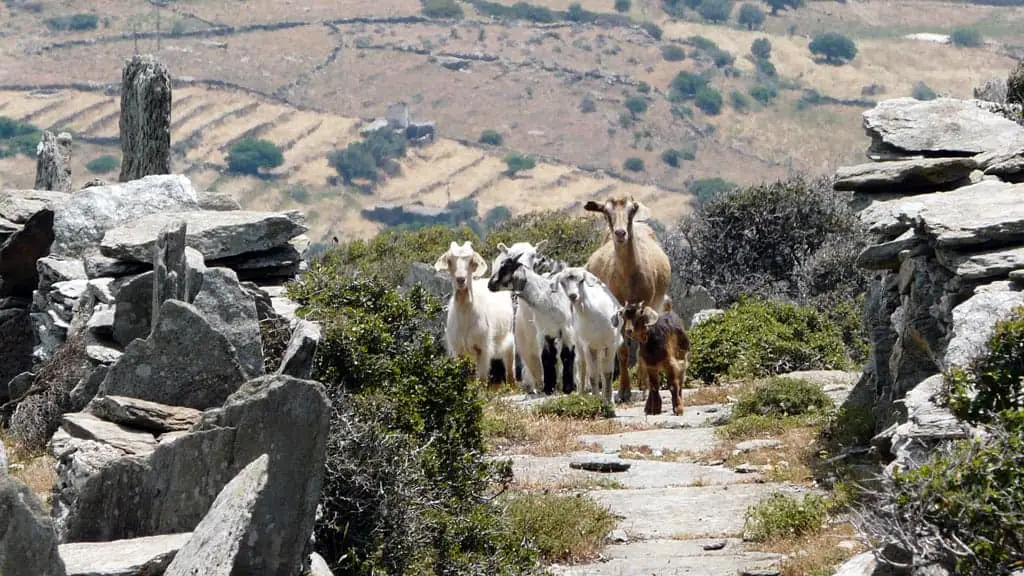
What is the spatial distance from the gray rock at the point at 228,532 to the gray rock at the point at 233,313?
2.54 meters

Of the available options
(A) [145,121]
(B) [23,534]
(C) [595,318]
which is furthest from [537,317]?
(B) [23,534]

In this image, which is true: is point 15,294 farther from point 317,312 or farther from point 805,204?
point 805,204

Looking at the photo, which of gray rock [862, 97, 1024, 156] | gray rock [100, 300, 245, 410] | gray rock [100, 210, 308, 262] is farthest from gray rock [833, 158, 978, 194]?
gray rock [100, 300, 245, 410]

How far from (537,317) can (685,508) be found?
26.3 ft

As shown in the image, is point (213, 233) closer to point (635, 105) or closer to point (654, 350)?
point (654, 350)

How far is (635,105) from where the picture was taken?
19225 cm

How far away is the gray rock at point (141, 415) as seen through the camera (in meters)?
11.0

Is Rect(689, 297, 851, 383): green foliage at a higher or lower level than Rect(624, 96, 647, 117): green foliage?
higher

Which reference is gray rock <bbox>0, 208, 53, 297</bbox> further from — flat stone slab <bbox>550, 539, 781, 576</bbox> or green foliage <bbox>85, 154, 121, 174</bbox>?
green foliage <bbox>85, 154, 121, 174</bbox>

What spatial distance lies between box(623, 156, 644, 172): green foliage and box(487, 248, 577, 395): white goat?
150 m

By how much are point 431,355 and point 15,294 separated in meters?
7.15

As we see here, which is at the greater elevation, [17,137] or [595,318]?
[595,318]

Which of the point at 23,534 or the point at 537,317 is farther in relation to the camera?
the point at 537,317

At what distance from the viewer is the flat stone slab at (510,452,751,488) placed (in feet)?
50.0
